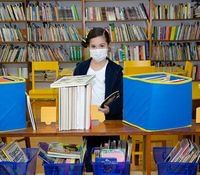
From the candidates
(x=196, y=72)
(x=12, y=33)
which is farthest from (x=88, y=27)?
(x=196, y=72)

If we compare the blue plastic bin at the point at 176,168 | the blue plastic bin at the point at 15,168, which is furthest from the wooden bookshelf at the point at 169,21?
the blue plastic bin at the point at 15,168

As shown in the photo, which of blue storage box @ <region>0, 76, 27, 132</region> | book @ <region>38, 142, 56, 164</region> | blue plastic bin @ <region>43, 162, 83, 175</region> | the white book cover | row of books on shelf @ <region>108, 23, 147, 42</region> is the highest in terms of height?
row of books on shelf @ <region>108, 23, 147, 42</region>

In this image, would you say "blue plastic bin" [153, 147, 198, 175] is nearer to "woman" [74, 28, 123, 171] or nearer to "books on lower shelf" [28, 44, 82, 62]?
"woman" [74, 28, 123, 171]

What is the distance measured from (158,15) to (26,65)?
102 inches

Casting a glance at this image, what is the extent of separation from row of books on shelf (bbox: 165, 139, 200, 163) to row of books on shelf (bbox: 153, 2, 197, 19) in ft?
15.9

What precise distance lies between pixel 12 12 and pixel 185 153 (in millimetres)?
5261

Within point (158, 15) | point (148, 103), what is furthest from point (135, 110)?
point (158, 15)

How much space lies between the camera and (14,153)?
1.93 meters

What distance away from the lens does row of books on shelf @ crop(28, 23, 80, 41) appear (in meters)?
6.57

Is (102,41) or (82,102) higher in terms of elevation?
(102,41)

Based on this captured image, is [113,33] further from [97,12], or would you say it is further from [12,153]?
[12,153]

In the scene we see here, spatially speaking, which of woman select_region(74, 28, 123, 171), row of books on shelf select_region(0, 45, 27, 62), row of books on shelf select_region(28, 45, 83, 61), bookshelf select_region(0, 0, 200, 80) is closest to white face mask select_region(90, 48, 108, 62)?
woman select_region(74, 28, 123, 171)

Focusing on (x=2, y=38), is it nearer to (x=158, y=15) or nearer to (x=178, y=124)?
(x=158, y=15)

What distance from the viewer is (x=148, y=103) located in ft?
5.88
